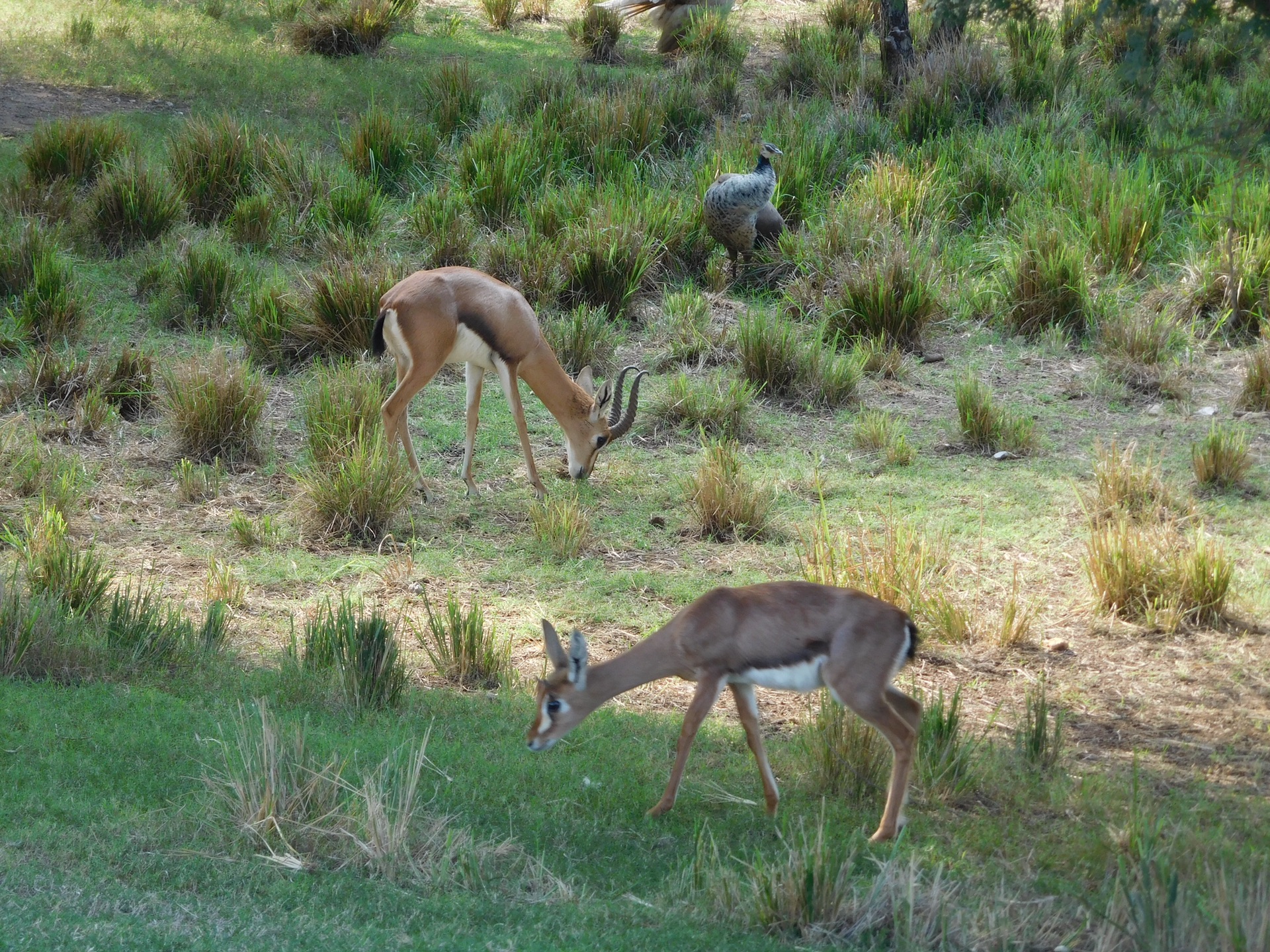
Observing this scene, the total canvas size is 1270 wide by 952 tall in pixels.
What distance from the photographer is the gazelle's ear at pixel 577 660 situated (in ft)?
15.2

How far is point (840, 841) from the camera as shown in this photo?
182 inches

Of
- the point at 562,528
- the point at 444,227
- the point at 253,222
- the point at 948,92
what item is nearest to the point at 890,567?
the point at 562,528

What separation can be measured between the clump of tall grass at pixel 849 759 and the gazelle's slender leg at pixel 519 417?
3.62 m

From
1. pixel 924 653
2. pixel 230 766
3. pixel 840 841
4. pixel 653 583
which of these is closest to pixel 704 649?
pixel 840 841

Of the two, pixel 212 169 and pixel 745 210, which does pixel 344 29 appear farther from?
pixel 745 210

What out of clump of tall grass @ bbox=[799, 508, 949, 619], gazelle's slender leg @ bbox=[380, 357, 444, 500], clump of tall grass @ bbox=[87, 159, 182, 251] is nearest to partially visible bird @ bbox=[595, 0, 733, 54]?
clump of tall grass @ bbox=[87, 159, 182, 251]

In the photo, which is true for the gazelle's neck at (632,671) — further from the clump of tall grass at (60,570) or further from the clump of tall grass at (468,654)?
the clump of tall grass at (60,570)

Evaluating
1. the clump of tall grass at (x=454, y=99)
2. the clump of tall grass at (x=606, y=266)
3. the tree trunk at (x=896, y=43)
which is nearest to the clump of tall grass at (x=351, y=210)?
the clump of tall grass at (x=606, y=266)

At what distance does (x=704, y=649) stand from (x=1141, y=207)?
7.88 meters

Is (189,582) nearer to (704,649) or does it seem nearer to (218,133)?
(704,649)

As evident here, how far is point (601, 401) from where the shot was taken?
848 cm

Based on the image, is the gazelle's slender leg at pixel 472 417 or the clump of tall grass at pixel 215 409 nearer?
the gazelle's slender leg at pixel 472 417

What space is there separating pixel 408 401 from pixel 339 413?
0.48 metres

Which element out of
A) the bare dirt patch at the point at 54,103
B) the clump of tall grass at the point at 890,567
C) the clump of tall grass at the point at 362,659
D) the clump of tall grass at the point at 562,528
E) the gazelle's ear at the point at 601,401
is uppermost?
the bare dirt patch at the point at 54,103
